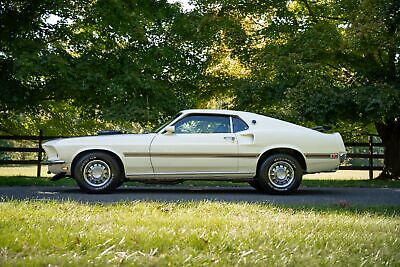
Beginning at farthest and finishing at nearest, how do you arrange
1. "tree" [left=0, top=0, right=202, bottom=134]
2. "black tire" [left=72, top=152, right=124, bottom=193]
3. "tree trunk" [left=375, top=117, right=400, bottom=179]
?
"tree trunk" [left=375, top=117, right=400, bottom=179] < "tree" [left=0, top=0, right=202, bottom=134] < "black tire" [left=72, top=152, right=124, bottom=193]

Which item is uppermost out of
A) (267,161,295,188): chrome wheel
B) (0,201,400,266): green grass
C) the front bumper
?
the front bumper

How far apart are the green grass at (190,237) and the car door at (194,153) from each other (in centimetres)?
313

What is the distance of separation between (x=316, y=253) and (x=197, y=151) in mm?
5527

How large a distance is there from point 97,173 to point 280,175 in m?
3.28

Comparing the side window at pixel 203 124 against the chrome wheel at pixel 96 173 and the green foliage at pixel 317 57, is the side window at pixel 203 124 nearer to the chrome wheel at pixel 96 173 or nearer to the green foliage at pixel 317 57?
the chrome wheel at pixel 96 173

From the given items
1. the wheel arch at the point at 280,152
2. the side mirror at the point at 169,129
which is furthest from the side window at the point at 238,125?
the side mirror at the point at 169,129

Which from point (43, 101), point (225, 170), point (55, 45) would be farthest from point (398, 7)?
point (43, 101)

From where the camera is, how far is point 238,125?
9688 mm

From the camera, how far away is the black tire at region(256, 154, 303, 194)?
31.0ft

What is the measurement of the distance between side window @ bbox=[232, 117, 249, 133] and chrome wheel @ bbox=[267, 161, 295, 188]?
862mm

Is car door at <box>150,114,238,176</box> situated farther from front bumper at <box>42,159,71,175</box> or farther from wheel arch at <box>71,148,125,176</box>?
front bumper at <box>42,159,71,175</box>

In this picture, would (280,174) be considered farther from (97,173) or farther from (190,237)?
(190,237)

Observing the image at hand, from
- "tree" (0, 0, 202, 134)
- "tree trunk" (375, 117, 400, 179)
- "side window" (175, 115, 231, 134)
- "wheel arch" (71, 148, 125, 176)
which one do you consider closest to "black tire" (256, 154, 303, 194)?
"side window" (175, 115, 231, 134)

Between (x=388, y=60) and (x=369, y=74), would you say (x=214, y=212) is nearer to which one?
(x=369, y=74)
